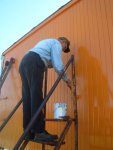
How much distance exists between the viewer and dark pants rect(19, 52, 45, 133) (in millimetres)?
2498

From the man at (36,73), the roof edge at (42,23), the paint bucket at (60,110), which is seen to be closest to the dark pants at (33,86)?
the man at (36,73)

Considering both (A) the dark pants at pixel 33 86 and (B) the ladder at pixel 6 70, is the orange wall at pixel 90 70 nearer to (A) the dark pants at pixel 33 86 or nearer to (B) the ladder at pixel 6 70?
(A) the dark pants at pixel 33 86

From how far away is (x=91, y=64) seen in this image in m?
2.72

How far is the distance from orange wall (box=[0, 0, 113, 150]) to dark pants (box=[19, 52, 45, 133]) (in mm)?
525

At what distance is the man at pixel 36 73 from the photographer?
2.51 metres

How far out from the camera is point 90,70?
272 centimetres

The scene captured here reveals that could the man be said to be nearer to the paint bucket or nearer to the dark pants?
the dark pants

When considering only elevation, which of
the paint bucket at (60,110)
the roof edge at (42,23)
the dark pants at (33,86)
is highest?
the roof edge at (42,23)

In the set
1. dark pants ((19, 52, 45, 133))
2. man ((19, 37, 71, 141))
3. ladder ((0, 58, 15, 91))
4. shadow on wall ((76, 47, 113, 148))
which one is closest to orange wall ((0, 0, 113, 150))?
shadow on wall ((76, 47, 113, 148))

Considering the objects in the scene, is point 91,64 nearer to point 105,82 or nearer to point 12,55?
point 105,82

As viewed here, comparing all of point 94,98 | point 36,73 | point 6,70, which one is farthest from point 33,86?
point 6,70

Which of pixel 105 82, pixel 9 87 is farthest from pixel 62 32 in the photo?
pixel 9 87

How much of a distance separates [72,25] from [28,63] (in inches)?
37.7

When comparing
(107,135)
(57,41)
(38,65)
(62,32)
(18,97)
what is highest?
(62,32)
